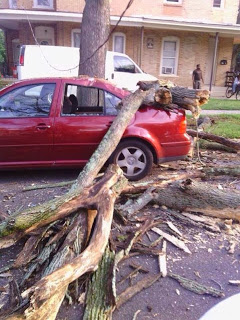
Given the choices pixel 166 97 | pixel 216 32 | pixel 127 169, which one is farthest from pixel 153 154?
pixel 216 32

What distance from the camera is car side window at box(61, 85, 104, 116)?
5.37 m

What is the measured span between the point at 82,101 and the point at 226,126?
17.2ft

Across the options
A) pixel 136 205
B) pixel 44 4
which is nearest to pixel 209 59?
pixel 44 4

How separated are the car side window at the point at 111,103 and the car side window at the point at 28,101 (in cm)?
90

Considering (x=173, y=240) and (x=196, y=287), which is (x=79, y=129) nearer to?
(x=173, y=240)

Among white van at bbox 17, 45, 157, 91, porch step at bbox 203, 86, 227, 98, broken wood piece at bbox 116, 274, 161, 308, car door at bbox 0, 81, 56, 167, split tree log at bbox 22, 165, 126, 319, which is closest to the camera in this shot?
split tree log at bbox 22, 165, 126, 319

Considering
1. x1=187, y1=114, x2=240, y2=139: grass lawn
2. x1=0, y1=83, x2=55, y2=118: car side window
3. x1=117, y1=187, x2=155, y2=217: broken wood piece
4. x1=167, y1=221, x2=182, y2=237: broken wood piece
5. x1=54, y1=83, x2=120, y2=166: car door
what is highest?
x1=0, y1=83, x2=55, y2=118: car side window

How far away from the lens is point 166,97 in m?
5.18

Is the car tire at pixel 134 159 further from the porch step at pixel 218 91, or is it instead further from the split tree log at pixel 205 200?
the porch step at pixel 218 91

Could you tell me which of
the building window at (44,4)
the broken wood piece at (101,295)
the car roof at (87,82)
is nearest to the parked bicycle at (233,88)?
the building window at (44,4)

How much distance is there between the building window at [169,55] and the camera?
2031 centimetres

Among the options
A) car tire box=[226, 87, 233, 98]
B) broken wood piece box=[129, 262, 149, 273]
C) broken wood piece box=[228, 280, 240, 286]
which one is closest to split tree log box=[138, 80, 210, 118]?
broken wood piece box=[129, 262, 149, 273]

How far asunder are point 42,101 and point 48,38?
16.3 metres

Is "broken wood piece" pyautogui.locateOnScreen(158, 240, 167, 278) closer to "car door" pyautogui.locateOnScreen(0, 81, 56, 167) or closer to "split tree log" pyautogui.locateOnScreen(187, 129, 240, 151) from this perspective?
"car door" pyautogui.locateOnScreen(0, 81, 56, 167)
